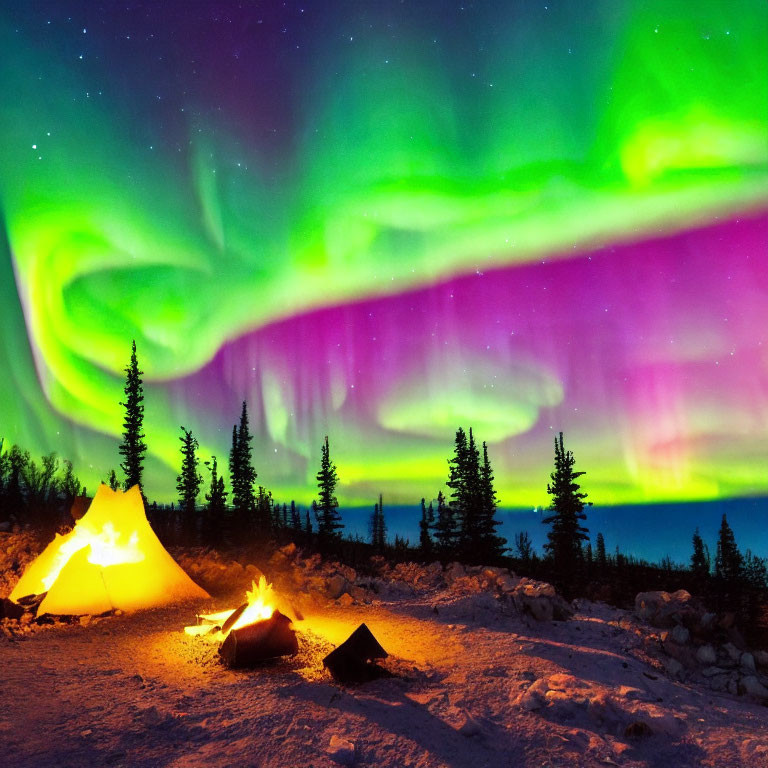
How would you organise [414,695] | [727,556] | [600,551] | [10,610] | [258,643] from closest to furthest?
1. [414,695]
2. [258,643]
3. [10,610]
4. [727,556]
5. [600,551]

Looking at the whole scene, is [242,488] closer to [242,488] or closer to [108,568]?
[242,488]

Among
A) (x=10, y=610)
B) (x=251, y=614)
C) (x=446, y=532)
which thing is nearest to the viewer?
(x=251, y=614)

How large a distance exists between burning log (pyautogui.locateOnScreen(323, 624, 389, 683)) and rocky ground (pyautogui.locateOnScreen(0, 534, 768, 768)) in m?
0.26

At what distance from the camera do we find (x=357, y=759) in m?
6.21

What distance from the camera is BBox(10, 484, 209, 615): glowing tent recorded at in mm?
13047

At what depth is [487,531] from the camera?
1996 inches

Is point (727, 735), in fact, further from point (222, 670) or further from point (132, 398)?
point (132, 398)

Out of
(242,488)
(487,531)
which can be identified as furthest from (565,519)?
(242,488)

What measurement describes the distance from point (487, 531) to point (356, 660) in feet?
145

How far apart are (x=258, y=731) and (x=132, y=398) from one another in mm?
55402

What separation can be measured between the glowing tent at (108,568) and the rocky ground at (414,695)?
0.69 meters

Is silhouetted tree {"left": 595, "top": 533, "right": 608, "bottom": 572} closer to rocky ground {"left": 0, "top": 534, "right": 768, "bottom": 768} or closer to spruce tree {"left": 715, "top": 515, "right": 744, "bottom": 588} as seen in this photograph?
spruce tree {"left": 715, "top": 515, "right": 744, "bottom": 588}

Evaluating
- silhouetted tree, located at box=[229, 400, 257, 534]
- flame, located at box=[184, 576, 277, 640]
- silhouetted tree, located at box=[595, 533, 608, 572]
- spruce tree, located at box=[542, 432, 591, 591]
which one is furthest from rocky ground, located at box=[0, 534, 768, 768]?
silhouetted tree, located at box=[595, 533, 608, 572]

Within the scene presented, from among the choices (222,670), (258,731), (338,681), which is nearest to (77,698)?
(222,670)
